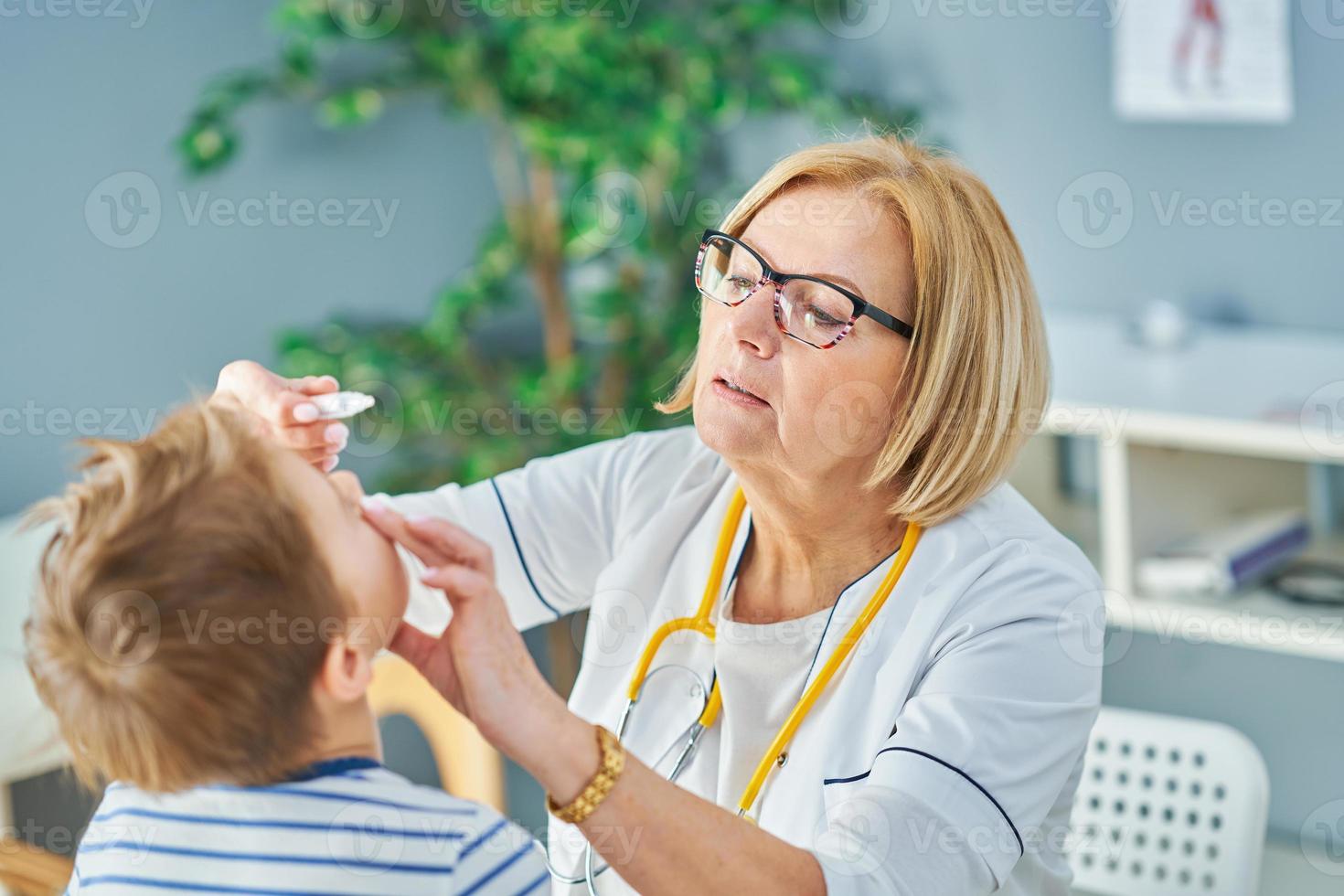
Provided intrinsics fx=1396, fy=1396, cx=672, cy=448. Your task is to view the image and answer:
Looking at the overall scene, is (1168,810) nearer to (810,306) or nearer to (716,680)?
(716,680)

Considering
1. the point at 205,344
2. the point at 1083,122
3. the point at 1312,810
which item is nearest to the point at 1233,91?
the point at 1083,122

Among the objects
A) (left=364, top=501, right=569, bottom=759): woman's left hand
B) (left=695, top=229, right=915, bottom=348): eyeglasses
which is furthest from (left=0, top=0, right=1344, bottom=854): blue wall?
(left=364, top=501, right=569, bottom=759): woman's left hand

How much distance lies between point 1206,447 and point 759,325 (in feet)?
3.23

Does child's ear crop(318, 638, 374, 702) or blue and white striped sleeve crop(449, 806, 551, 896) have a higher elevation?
child's ear crop(318, 638, 374, 702)

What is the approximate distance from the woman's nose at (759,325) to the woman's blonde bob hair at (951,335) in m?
0.12

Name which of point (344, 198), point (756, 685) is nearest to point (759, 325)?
point (756, 685)

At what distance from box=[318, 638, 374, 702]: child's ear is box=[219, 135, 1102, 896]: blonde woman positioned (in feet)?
0.38

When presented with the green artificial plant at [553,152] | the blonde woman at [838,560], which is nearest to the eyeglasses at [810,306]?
the blonde woman at [838,560]

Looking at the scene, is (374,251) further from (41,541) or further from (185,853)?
(185,853)

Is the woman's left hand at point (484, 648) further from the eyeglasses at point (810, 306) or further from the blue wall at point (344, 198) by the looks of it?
the blue wall at point (344, 198)

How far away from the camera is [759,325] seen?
4.49 ft

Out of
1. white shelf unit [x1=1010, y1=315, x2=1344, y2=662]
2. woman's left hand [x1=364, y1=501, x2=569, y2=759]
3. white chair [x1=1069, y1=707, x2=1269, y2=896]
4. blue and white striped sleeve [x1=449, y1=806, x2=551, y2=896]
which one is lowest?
white chair [x1=1069, y1=707, x2=1269, y2=896]

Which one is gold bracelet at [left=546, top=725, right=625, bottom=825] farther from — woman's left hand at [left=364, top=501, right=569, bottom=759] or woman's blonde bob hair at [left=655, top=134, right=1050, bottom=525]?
woman's blonde bob hair at [left=655, top=134, right=1050, bottom=525]

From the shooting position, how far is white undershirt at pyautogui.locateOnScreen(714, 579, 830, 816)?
1.41 metres
